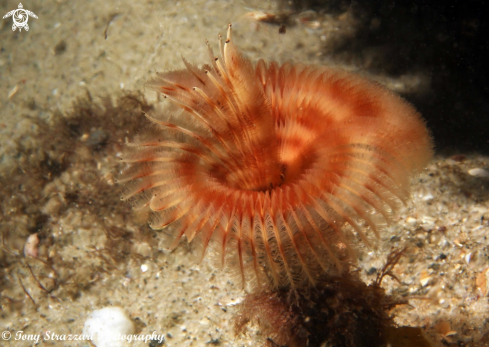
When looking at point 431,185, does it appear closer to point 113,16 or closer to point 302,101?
point 302,101

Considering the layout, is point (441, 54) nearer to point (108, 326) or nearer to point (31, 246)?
point (108, 326)

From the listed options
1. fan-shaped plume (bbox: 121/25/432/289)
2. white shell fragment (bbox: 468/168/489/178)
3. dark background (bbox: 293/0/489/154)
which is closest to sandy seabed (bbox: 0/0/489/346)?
white shell fragment (bbox: 468/168/489/178)

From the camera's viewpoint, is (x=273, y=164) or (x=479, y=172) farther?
(x=479, y=172)

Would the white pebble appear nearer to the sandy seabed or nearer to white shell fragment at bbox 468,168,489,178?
the sandy seabed

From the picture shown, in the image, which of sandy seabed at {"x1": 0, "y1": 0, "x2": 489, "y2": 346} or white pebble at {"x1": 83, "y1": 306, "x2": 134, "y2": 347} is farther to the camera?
white pebble at {"x1": 83, "y1": 306, "x2": 134, "y2": 347}

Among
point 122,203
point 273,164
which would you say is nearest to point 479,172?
point 273,164
